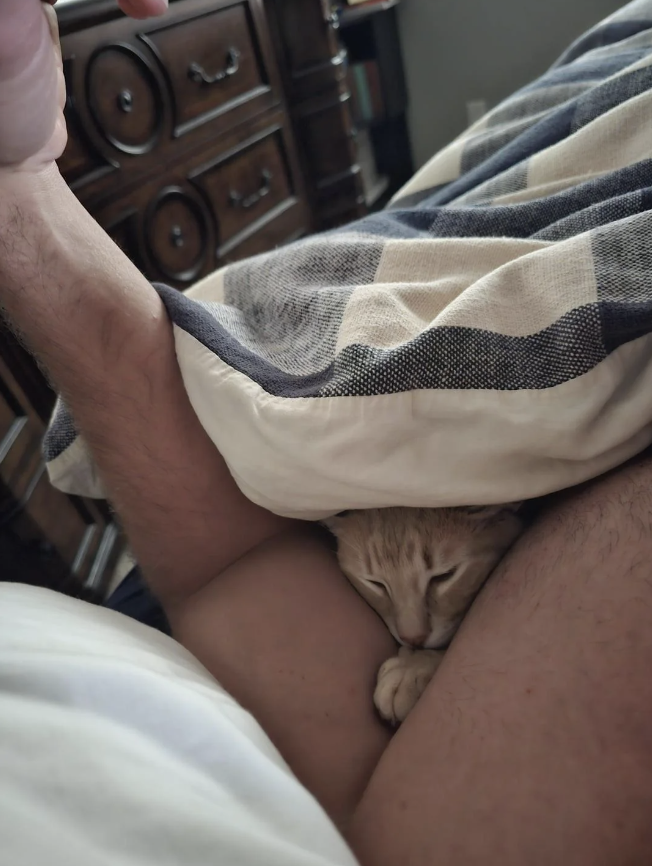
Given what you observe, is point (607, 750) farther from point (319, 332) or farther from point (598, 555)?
point (319, 332)

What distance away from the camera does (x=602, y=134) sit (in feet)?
2.11

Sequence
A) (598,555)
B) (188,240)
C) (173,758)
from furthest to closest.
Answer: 1. (188,240)
2. (598,555)
3. (173,758)

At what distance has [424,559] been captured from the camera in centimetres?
66

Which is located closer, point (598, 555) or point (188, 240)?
point (598, 555)

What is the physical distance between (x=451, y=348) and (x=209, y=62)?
109 centimetres

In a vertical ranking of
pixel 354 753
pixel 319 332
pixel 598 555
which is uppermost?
pixel 319 332

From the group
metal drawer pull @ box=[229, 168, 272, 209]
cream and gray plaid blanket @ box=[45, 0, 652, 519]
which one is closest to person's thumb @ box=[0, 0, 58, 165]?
cream and gray plaid blanket @ box=[45, 0, 652, 519]

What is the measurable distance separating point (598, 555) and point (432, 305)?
0.81 feet

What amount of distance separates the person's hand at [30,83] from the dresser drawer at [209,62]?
736 mm

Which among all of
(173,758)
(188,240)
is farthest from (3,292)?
(188,240)

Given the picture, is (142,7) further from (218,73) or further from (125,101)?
(218,73)

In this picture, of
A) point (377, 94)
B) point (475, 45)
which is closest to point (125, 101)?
point (377, 94)

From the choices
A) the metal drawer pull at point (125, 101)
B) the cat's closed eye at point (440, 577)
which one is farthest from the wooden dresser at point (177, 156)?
the cat's closed eye at point (440, 577)

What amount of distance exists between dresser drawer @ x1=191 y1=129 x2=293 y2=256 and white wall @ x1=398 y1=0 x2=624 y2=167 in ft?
4.43
